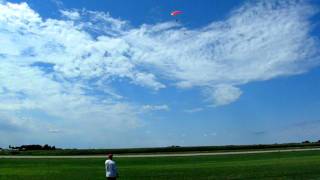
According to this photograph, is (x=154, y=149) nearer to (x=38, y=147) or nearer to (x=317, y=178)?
(x=38, y=147)

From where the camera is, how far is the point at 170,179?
38906 millimetres

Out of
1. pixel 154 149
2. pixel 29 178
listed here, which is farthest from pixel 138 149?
pixel 29 178

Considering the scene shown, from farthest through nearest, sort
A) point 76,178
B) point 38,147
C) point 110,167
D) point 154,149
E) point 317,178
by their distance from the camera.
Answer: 1. point 38,147
2. point 154,149
3. point 76,178
4. point 317,178
5. point 110,167

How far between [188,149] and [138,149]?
11897mm

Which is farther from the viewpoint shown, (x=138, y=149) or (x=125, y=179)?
(x=138, y=149)

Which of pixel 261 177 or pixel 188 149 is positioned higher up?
pixel 188 149

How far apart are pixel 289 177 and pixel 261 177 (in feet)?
6.73

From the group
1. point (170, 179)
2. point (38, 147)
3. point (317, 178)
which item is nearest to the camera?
point (317, 178)

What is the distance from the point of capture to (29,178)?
144ft

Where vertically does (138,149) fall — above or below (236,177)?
above

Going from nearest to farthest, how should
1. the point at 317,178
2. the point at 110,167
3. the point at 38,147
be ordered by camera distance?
the point at 110,167 → the point at 317,178 → the point at 38,147

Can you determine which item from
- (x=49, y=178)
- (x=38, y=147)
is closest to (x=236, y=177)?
(x=49, y=178)

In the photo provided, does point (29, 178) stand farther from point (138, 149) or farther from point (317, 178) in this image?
point (138, 149)

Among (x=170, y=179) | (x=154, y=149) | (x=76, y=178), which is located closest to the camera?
(x=170, y=179)
